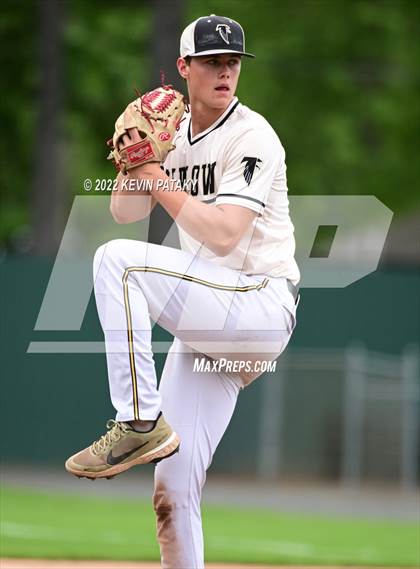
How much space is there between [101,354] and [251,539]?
224 inches

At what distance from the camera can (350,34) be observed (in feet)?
86.4

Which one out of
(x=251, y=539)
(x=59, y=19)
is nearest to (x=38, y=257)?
(x=59, y=19)

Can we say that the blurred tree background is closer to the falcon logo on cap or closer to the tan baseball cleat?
the falcon logo on cap

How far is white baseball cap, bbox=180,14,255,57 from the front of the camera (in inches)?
200

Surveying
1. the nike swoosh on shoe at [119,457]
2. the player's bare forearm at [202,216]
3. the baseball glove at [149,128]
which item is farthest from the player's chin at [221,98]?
the nike swoosh on shoe at [119,457]

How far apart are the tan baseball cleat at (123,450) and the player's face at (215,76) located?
139cm

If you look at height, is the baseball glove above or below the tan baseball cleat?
above

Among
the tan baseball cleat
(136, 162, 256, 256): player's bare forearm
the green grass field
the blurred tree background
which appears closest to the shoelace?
the tan baseball cleat

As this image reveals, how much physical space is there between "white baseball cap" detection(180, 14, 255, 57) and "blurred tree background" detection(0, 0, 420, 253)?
1500cm

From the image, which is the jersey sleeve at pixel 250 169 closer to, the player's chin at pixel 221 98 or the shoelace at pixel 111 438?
the player's chin at pixel 221 98

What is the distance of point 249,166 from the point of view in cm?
504

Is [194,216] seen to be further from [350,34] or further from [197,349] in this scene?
[350,34]

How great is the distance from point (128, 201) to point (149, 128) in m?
0.43

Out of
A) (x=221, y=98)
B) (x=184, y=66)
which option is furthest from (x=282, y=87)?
(x=221, y=98)
